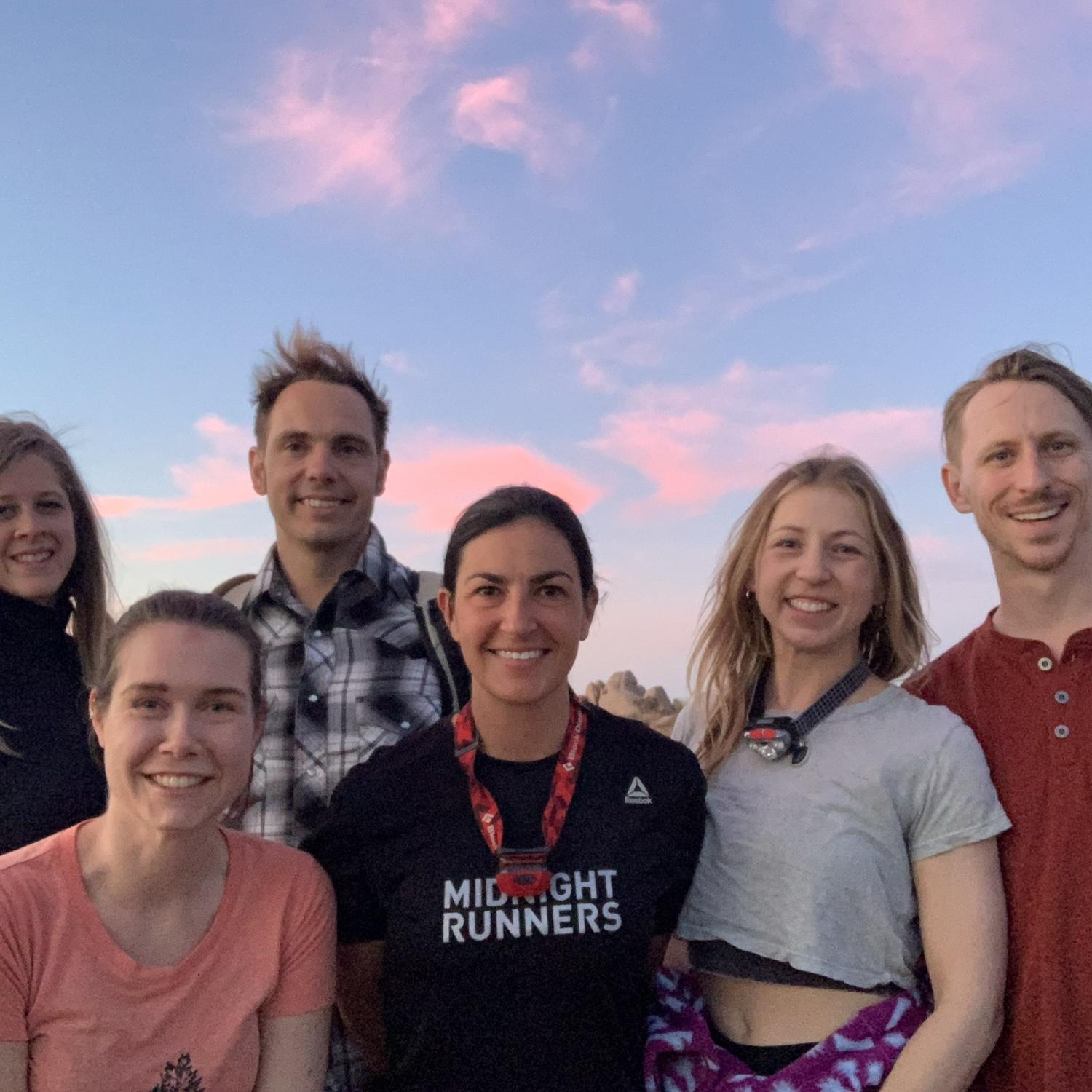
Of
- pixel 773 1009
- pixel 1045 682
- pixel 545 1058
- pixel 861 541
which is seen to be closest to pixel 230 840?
pixel 545 1058

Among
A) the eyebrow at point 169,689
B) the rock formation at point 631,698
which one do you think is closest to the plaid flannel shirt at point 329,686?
the eyebrow at point 169,689

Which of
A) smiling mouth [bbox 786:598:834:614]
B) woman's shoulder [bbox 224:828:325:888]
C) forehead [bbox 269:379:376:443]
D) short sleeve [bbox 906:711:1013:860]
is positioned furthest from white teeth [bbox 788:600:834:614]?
forehead [bbox 269:379:376:443]

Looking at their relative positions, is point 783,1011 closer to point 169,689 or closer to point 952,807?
point 952,807

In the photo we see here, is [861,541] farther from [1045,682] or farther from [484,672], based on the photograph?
[484,672]

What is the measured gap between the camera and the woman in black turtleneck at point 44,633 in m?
4.38

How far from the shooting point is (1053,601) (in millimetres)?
4270

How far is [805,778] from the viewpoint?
3783mm

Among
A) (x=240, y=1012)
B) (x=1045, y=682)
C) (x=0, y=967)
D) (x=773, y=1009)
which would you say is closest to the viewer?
(x=0, y=967)

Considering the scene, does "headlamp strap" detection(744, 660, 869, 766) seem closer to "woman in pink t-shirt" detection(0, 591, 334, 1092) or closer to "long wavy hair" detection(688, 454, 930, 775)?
"long wavy hair" detection(688, 454, 930, 775)

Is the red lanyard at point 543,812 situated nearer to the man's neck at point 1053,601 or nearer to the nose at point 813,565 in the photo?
the nose at point 813,565

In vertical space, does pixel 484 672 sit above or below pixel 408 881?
above

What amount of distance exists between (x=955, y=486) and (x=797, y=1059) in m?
2.51

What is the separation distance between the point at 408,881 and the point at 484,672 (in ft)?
2.33

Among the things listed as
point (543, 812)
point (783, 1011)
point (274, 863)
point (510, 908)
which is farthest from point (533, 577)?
point (783, 1011)
